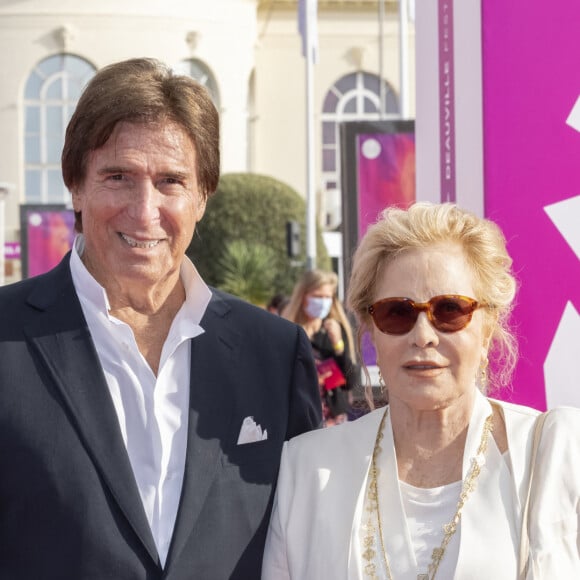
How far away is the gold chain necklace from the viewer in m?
2.63

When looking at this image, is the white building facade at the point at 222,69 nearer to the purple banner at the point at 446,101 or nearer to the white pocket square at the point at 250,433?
the purple banner at the point at 446,101

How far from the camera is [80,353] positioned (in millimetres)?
2889

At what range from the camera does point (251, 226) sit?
26844 mm

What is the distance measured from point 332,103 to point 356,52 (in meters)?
1.86

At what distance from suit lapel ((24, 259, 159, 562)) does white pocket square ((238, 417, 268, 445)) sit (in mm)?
354

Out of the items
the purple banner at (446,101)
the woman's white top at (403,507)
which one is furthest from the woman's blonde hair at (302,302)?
the woman's white top at (403,507)

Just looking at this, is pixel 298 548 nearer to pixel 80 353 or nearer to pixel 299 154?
pixel 80 353

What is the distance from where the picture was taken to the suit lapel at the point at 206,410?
112 inches

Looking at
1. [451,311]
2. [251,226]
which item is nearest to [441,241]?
[451,311]

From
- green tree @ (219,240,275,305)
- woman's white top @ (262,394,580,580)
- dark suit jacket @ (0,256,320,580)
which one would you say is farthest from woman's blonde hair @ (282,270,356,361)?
green tree @ (219,240,275,305)

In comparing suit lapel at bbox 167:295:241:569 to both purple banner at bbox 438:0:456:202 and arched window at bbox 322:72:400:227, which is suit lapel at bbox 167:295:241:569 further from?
arched window at bbox 322:72:400:227

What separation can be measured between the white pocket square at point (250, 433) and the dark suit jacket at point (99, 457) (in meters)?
0.02

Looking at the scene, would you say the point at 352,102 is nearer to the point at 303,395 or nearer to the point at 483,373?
the point at 303,395

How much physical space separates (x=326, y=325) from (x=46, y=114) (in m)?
27.3
